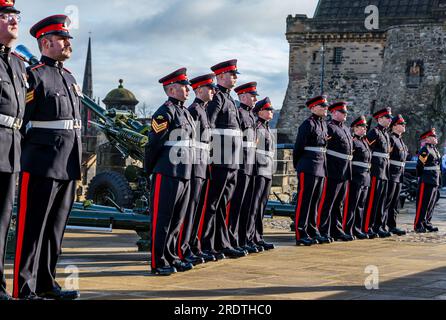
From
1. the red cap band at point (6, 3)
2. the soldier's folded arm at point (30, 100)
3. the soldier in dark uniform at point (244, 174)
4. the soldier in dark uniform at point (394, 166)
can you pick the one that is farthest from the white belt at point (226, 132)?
the soldier in dark uniform at point (394, 166)

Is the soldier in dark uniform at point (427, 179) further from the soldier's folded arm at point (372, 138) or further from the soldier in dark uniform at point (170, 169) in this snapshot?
the soldier in dark uniform at point (170, 169)

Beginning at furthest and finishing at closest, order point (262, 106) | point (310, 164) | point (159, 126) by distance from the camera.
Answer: point (310, 164) < point (262, 106) < point (159, 126)

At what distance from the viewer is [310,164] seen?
10.3 metres

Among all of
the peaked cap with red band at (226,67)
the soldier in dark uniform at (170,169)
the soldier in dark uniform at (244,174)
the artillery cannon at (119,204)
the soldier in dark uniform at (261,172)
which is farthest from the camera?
the artillery cannon at (119,204)

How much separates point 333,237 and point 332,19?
4723cm

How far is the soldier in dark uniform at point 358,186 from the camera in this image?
456 inches

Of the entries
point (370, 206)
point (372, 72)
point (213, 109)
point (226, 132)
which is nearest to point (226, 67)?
point (213, 109)

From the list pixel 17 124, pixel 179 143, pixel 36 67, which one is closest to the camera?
pixel 17 124

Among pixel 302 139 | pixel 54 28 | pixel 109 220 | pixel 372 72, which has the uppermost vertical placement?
pixel 372 72

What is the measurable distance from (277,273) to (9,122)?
2903 mm

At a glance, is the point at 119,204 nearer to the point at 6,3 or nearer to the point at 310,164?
the point at 310,164

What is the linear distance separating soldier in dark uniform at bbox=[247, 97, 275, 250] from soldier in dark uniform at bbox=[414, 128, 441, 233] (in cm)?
429

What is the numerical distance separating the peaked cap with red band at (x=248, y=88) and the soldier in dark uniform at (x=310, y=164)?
3.99ft
